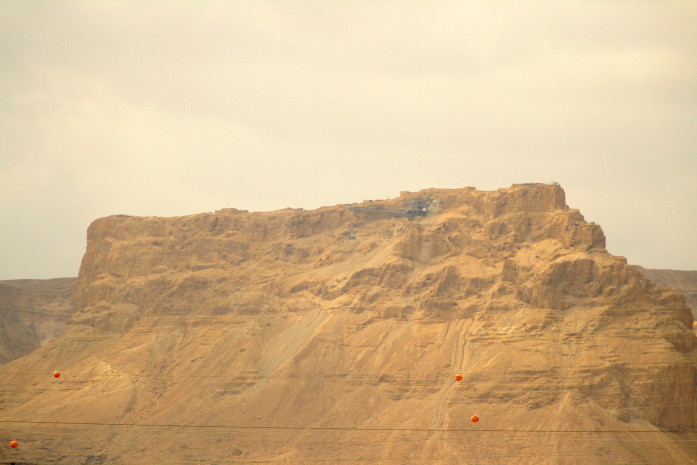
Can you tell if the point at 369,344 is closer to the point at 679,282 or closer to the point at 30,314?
the point at 30,314

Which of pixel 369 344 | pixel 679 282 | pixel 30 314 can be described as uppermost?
pixel 679 282

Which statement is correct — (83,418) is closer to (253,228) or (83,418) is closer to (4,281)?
(253,228)

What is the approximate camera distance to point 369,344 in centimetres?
12762

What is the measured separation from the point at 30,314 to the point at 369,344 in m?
81.0

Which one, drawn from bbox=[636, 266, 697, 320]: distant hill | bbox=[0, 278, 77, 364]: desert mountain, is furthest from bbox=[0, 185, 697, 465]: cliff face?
bbox=[636, 266, 697, 320]: distant hill

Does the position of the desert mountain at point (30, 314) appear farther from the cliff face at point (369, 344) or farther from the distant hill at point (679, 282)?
the distant hill at point (679, 282)

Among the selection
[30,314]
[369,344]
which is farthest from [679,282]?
[30,314]

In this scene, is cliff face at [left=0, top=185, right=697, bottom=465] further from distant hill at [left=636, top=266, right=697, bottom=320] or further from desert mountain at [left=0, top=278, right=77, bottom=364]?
distant hill at [left=636, top=266, right=697, bottom=320]

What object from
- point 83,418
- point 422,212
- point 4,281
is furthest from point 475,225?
point 4,281

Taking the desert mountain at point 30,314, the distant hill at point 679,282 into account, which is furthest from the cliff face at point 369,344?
the distant hill at point 679,282

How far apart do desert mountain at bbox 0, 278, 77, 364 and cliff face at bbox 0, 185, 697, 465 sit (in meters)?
24.5

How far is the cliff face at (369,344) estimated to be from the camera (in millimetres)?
110312

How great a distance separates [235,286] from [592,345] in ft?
171

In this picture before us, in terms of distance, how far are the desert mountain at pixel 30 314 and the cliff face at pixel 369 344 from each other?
24500 mm
